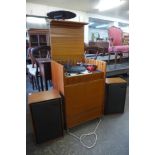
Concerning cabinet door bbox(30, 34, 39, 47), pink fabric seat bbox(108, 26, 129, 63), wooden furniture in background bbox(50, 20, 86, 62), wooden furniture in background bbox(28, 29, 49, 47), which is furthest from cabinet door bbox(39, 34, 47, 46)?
wooden furniture in background bbox(50, 20, 86, 62)

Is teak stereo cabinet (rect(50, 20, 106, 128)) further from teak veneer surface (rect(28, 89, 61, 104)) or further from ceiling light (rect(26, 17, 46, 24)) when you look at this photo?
ceiling light (rect(26, 17, 46, 24))

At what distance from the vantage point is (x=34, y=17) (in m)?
5.82

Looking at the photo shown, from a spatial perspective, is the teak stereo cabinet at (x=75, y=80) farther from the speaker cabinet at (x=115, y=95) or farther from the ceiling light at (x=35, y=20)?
the ceiling light at (x=35, y=20)

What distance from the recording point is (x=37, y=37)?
505 cm

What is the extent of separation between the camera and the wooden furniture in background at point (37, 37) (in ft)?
16.2

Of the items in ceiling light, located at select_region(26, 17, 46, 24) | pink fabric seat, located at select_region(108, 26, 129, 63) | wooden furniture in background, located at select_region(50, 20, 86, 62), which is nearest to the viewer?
wooden furniture in background, located at select_region(50, 20, 86, 62)

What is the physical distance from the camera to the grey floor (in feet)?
5.03

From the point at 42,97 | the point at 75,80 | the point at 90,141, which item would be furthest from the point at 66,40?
the point at 90,141

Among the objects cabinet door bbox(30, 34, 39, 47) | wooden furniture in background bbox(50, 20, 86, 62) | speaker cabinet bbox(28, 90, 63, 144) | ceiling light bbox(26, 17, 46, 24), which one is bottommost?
speaker cabinet bbox(28, 90, 63, 144)

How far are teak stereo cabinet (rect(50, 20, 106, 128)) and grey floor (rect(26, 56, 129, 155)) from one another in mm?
137

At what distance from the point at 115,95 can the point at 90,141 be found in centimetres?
77

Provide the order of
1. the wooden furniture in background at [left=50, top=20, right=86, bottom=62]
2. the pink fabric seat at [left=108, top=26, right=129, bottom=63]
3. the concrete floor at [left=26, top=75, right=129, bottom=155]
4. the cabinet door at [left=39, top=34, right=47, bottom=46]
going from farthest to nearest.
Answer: the cabinet door at [left=39, top=34, right=47, bottom=46]
the pink fabric seat at [left=108, top=26, right=129, bottom=63]
the wooden furniture in background at [left=50, top=20, right=86, bottom=62]
the concrete floor at [left=26, top=75, right=129, bottom=155]

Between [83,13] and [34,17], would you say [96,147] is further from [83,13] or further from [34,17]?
[83,13]
